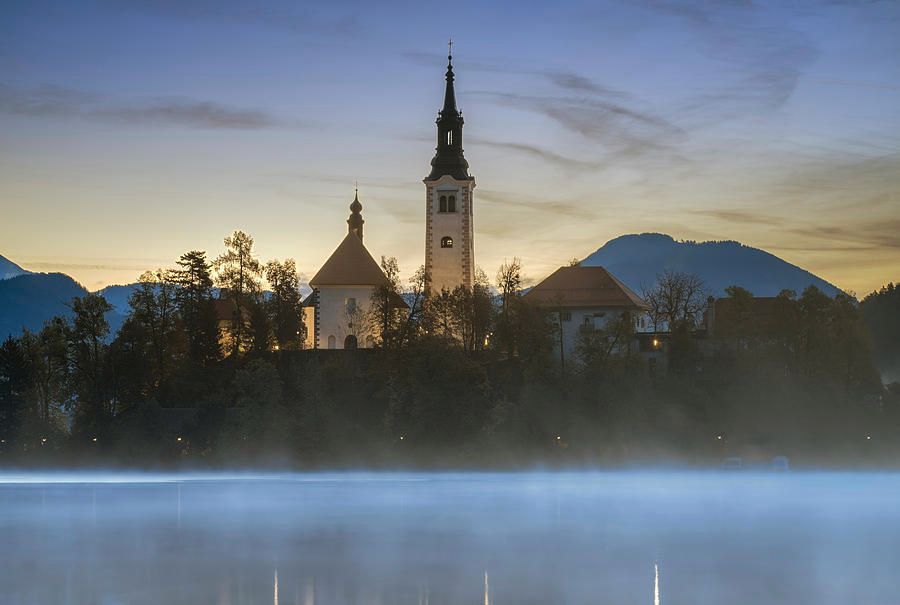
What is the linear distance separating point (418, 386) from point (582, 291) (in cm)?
2018

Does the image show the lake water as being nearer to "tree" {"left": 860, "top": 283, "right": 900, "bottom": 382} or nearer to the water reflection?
the water reflection

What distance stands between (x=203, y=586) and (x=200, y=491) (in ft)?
123

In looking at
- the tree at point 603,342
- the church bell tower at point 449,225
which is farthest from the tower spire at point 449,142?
the tree at point 603,342

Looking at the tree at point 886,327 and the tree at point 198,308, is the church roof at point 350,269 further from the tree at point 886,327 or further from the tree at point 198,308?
the tree at point 886,327

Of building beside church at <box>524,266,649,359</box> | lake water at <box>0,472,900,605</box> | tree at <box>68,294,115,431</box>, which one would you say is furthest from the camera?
building beside church at <box>524,266,649,359</box>

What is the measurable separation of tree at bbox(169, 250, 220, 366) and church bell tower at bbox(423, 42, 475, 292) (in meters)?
17.3

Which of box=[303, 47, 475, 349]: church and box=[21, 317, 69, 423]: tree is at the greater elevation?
box=[303, 47, 475, 349]: church

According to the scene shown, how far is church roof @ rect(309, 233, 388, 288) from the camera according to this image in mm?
92062

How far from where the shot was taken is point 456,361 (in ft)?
260

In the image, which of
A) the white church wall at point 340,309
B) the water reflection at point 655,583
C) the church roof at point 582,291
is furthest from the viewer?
the church roof at point 582,291

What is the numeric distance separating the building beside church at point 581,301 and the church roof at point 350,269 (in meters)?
12.5

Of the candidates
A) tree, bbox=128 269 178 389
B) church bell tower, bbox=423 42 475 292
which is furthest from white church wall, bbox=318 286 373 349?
tree, bbox=128 269 178 389

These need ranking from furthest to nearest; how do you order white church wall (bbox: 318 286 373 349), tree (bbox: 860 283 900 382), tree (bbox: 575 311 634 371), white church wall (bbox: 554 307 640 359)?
tree (bbox: 860 283 900 382) < white church wall (bbox: 318 286 373 349) < white church wall (bbox: 554 307 640 359) < tree (bbox: 575 311 634 371)

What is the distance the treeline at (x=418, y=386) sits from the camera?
7950 cm
